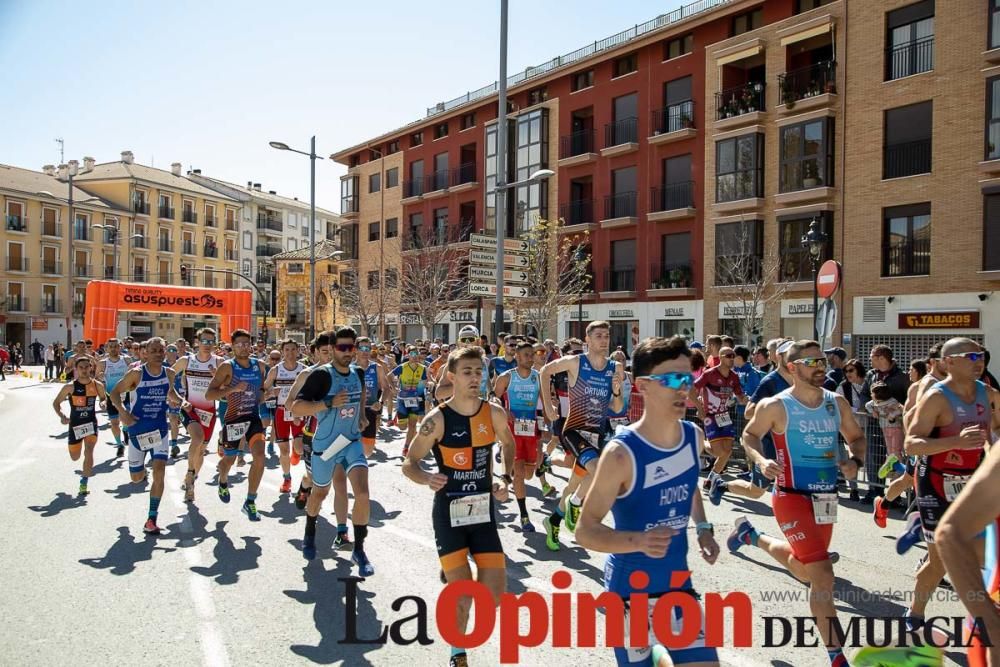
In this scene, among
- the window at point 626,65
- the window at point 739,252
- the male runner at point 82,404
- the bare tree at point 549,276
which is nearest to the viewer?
the male runner at point 82,404

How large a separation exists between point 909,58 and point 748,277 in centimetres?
858

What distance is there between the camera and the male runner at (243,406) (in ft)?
27.7

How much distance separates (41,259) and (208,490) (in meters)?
61.2

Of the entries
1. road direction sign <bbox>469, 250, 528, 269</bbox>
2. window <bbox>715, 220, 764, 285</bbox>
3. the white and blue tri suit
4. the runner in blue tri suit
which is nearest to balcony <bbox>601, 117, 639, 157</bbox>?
window <bbox>715, 220, 764, 285</bbox>

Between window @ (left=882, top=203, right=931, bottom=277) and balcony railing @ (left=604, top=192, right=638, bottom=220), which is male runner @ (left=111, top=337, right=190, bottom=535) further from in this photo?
balcony railing @ (left=604, top=192, right=638, bottom=220)

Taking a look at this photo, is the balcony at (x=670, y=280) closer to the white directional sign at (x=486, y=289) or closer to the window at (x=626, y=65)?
the window at (x=626, y=65)

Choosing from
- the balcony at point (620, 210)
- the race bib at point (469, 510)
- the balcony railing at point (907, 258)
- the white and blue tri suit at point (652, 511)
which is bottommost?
the race bib at point (469, 510)

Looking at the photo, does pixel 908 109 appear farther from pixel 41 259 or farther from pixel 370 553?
pixel 41 259

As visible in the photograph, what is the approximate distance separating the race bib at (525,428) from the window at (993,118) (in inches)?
776

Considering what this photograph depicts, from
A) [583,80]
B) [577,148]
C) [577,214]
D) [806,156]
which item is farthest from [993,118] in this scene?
[583,80]

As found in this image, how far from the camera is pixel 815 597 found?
423cm

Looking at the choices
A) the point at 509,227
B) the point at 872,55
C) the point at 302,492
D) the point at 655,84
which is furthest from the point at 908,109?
the point at 302,492

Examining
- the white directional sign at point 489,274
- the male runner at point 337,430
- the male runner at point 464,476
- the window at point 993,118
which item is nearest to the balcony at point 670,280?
the window at point 993,118

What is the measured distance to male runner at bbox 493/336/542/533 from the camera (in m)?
8.42
